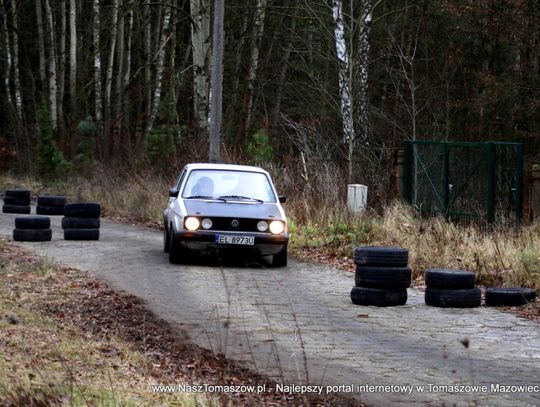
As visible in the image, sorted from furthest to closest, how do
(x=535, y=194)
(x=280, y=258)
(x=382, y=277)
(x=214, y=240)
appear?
(x=535, y=194) → (x=280, y=258) → (x=214, y=240) → (x=382, y=277)

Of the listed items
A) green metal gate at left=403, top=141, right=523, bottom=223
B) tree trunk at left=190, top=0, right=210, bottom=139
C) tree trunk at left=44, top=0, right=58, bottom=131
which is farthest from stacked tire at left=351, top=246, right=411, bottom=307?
tree trunk at left=44, top=0, right=58, bottom=131

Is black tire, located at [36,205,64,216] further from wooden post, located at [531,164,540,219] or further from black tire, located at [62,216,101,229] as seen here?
wooden post, located at [531,164,540,219]

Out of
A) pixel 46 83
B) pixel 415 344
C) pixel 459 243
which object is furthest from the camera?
pixel 46 83

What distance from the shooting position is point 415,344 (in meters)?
11.0

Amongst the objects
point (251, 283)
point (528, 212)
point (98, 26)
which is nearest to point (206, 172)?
point (251, 283)

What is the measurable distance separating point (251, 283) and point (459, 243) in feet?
Answer: 13.8

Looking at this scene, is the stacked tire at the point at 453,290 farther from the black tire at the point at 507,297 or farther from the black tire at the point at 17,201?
the black tire at the point at 17,201

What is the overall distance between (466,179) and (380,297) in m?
9.73

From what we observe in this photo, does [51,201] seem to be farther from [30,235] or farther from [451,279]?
[451,279]

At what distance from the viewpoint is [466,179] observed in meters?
23.1

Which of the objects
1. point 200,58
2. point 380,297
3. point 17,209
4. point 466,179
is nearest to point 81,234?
point 466,179

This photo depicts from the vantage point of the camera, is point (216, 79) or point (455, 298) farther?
point (216, 79)

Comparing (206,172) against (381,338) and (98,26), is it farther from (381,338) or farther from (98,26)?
(98,26)

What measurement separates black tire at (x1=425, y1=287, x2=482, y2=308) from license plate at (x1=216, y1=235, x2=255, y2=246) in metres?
4.24
